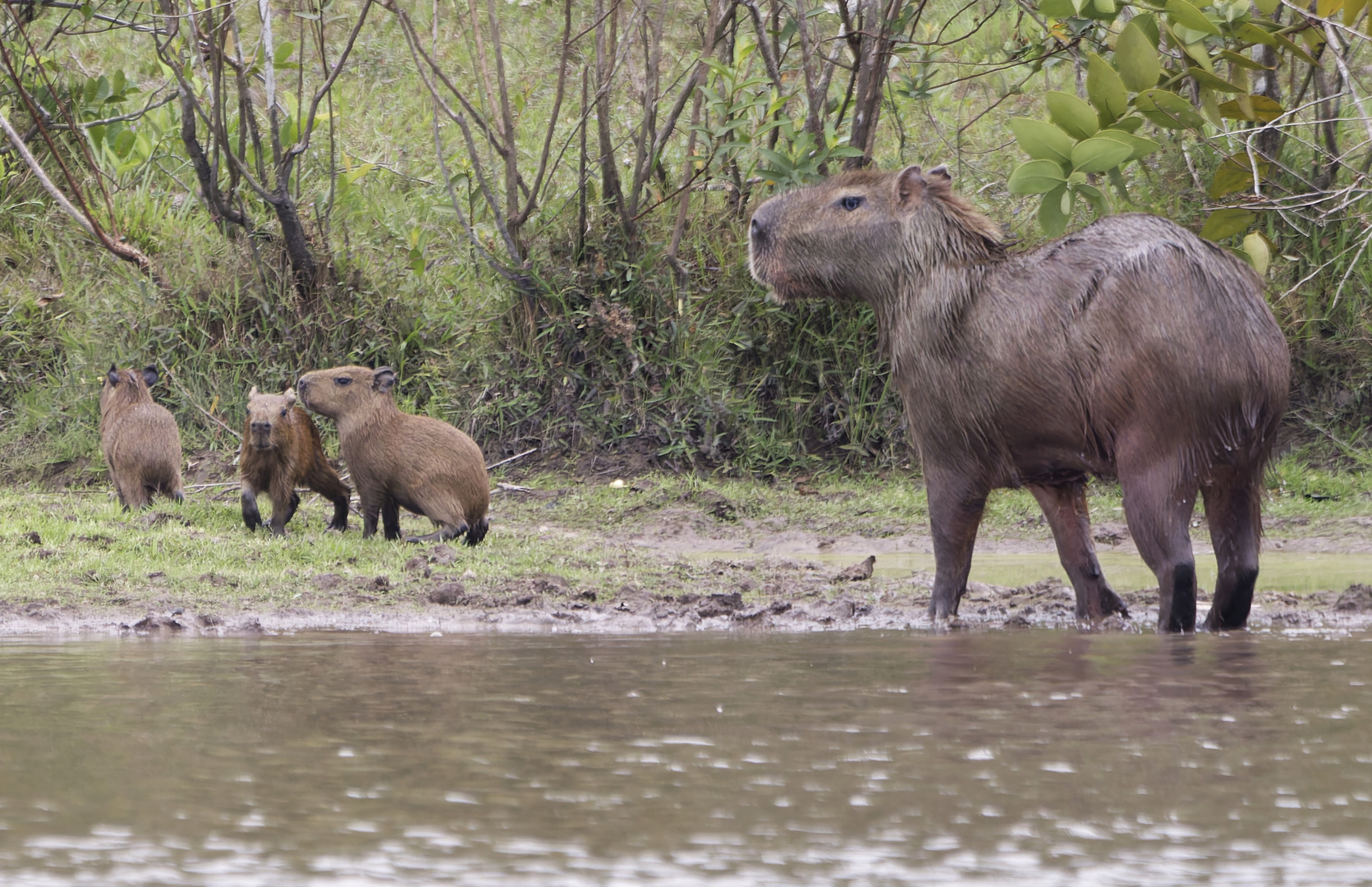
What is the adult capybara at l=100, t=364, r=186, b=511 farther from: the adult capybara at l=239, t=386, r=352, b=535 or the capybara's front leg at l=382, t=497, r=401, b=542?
the capybara's front leg at l=382, t=497, r=401, b=542

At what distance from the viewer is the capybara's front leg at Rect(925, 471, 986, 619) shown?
4.61 metres

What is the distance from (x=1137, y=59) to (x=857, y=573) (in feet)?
6.46

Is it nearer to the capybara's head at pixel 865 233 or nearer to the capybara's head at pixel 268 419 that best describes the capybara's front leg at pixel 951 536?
the capybara's head at pixel 865 233

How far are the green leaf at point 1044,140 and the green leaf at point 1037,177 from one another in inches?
1.2

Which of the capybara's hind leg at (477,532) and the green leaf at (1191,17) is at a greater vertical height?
the green leaf at (1191,17)

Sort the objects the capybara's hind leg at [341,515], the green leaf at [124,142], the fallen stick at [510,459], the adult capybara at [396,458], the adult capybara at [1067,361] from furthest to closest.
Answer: the green leaf at [124,142] → the fallen stick at [510,459] → the capybara's hind leg at [341,515] → the adult capybara at [396,458] → the adult capybara at [1067,361]

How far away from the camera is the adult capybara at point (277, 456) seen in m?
6.50

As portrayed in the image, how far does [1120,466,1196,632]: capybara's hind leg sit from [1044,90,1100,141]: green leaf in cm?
108

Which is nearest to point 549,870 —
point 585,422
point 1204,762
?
point 1204,762

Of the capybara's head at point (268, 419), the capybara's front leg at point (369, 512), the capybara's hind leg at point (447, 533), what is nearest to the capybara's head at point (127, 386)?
the capybara's head at point (268, 419)

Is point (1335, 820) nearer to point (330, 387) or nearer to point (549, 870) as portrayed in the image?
point (549, 870)

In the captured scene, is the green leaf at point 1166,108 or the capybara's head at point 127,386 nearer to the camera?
the green leaf at point 1166,108

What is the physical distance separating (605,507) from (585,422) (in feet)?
3.00

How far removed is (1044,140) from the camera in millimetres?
4570
